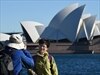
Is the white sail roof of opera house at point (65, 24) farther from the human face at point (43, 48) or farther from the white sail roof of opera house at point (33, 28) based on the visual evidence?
the human face at point (43, 48)

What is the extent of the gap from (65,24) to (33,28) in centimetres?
502

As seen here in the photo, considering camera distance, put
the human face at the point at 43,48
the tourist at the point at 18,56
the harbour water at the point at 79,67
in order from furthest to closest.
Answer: the harbour water at the point at 79,67, the human face at the point at 43,48, the tourist at the point at 18,56

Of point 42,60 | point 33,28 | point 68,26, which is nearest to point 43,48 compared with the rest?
point 42,60

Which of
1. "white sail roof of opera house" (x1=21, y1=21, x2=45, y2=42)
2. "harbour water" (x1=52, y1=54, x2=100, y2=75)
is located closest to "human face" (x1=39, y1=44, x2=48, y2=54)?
"harbour water" (x1=52, y1=54, x2=100, y2=75)

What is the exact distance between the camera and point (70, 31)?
51531mm

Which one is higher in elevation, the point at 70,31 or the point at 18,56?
the point at 18,56

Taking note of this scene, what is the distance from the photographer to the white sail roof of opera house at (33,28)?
54444mm

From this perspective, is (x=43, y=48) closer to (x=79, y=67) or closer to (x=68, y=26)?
(x=79, y=67)

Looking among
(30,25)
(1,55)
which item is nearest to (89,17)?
(30,25)

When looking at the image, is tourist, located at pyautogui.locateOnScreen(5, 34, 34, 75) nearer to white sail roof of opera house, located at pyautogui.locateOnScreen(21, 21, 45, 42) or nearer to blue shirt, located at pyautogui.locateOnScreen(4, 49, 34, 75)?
blue shirt, located at pyautogui.locateOnScreen(4, 49, 34, 75)

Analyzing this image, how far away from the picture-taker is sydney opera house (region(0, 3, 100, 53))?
50.3 metres

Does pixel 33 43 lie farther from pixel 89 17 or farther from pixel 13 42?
pixel 13 42

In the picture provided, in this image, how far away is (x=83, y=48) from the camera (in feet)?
189

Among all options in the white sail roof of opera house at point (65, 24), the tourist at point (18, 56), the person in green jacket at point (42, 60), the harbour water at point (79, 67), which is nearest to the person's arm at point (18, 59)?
Result: the tourist at point (18, 56)
